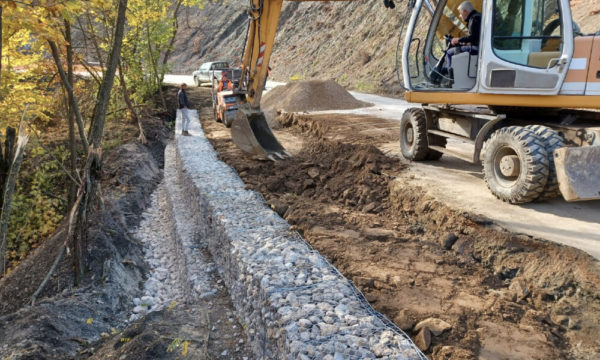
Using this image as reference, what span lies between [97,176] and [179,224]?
2.28 m

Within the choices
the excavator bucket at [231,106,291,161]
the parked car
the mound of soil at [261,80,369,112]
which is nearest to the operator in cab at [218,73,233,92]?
the mound of soil at [261,80,369,112]

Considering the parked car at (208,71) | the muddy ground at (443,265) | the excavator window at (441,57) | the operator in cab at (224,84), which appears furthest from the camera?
the parked car at (208,71)

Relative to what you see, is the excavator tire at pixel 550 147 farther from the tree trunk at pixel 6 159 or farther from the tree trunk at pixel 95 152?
the tree trunk at pixel 6 159

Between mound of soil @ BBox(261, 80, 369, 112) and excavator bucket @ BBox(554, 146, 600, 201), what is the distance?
10560 mm

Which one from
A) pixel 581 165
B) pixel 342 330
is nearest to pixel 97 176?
pixel 342 330

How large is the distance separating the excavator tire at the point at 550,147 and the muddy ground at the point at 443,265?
881 millimetres

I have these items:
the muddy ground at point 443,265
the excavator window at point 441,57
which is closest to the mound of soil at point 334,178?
the muddy ground at point 443,265

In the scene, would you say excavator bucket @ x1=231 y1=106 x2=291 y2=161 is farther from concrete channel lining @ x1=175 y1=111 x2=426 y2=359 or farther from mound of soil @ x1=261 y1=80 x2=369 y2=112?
mound of soil @ x1=261 y1=80 x2=369 y2=112

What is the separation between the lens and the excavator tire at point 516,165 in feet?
16.2

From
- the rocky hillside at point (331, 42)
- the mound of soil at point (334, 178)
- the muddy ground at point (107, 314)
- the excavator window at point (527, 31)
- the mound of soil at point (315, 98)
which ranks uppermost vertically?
the rocky hillside at point (331, 42)

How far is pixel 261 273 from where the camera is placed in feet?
13.4

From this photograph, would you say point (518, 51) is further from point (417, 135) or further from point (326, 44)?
point (326, 44)

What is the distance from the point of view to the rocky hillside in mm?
20367

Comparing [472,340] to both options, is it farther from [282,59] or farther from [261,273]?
[282,59]
